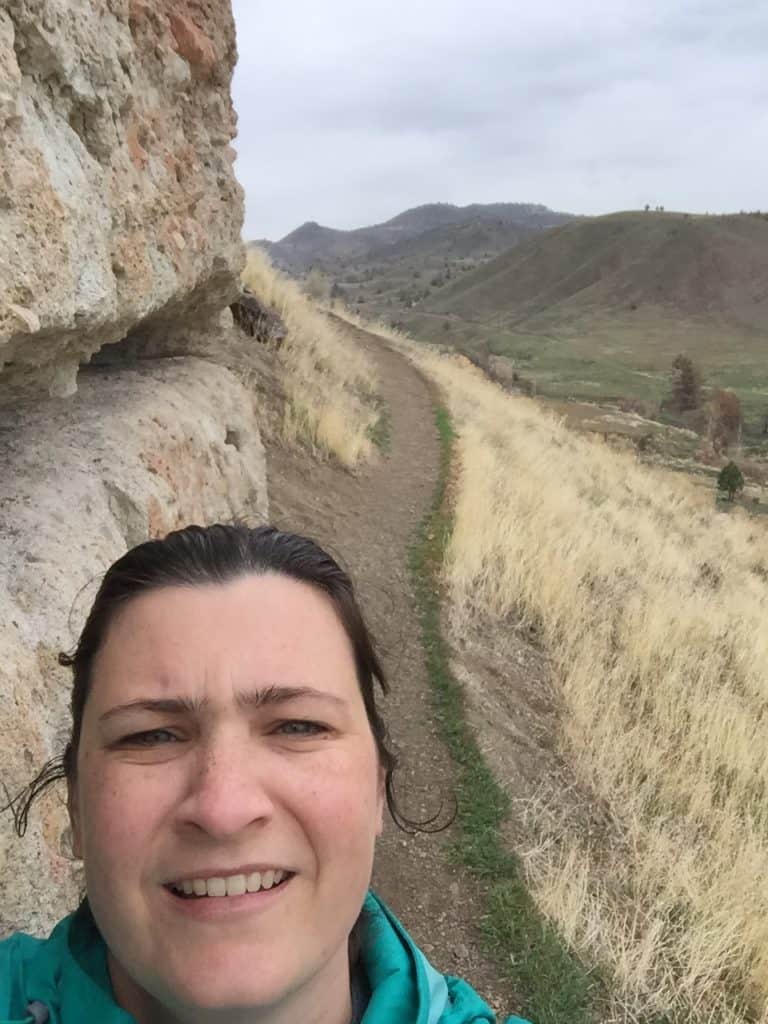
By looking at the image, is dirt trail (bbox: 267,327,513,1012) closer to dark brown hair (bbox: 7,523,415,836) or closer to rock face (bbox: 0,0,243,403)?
dark brown hair (bbox: 7,523,415,836)

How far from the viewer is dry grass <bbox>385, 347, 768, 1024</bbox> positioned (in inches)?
145

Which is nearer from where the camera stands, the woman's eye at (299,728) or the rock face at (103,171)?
the woman's eye at (299,728)

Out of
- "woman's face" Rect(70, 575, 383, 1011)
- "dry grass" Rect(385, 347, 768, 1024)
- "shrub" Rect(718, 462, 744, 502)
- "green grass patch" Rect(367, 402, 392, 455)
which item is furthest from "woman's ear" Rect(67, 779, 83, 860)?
"shrub" Rect(718, 462, 744, 502)

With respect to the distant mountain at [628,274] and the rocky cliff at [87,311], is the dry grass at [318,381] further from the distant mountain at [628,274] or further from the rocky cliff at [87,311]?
the distant mountain at [628,274]

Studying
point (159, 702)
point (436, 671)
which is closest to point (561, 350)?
point (436, 671)

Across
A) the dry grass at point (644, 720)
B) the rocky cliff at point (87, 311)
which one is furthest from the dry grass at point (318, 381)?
the rocky cliff at point (87, 311)

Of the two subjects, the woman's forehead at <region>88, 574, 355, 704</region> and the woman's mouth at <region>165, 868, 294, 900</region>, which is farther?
the woman's forehead at <region>88, 574, 355, 704</region>

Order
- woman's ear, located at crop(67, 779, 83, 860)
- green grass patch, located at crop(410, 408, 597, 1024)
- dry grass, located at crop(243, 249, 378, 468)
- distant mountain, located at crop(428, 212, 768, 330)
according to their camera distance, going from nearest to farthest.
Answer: woman's ear, located at crop(67, 779, 83, 860) → green grass patch, located at crop(410, 408, 597, 1024) → dry grass, located at crop(243, 249, 378, 468) → distant mountain, located at crop(428, 212, 768, 330)

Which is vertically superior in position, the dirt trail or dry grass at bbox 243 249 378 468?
dry grass at bbox 243 249 378 468

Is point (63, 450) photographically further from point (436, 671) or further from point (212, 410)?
point (436, 671)

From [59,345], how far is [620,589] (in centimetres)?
645

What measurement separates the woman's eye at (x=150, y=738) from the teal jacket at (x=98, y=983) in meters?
0.37

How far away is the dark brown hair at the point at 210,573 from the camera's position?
158 cm

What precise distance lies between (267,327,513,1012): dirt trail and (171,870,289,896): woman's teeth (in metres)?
1.34
